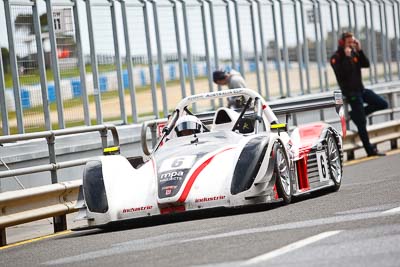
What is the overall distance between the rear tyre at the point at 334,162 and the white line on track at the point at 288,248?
5.20 m

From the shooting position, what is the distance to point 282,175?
1329 centimetres

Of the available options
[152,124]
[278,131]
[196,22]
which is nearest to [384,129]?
[196,22]

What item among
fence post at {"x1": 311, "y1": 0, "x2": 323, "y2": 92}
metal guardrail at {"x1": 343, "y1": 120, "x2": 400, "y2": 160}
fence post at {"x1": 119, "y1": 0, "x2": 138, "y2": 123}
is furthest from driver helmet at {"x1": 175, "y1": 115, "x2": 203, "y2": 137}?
fence post at {"x1": 311, "y1": 0, "x2": 323, "y2": 92}

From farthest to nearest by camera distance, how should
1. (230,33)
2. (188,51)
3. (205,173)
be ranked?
(230,33) → (188,51) → (205,173)

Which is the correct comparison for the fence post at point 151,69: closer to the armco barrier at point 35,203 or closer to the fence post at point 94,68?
the fence post at point 94,68

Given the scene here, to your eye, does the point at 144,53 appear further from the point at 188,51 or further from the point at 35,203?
the point at 35,203

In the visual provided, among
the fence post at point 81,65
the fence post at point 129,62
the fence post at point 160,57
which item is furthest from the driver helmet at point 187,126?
the fence post at point 160,57

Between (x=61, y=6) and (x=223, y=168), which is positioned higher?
(x=61, y=6)

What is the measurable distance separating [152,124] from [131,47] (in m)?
5.32

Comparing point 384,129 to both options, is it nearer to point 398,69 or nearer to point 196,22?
point 196,22

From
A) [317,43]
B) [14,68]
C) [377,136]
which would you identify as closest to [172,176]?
[14,68]

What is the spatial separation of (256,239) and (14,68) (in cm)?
917

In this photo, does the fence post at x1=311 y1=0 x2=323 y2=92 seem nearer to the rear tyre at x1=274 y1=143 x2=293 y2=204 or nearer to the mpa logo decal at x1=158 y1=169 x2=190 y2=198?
the rear tyre at x1=274 y1=143 x2=293 y2=204

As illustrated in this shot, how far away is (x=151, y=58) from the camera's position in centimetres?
2261
